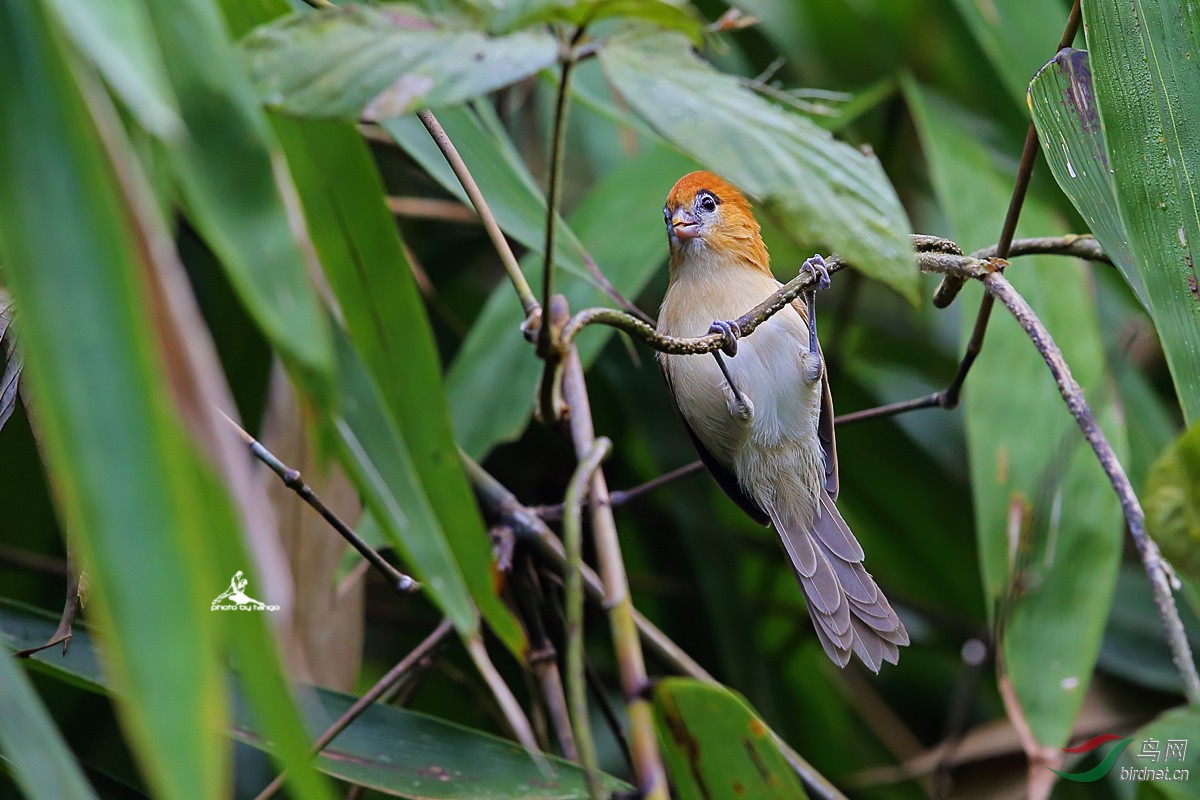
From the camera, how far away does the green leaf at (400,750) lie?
5.19 ft

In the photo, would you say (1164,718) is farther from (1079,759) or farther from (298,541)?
(298,541)

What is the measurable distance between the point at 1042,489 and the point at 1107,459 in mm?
774

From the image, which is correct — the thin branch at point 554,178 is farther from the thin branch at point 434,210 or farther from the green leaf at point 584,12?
the thin branch at point 434,210

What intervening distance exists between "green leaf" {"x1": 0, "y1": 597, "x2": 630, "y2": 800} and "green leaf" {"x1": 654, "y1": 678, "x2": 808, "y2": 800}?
397mm

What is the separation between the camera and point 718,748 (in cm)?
119

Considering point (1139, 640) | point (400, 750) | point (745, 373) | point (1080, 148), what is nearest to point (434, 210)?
point (745, 373)

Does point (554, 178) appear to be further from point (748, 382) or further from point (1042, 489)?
point (1042, 489)

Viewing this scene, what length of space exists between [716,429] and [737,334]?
69 cm

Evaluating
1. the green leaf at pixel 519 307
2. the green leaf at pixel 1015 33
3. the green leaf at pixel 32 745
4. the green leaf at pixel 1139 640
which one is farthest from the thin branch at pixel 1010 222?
the green leaf at pixel 1139 640

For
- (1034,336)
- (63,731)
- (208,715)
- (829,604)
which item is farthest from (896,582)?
(208,715)

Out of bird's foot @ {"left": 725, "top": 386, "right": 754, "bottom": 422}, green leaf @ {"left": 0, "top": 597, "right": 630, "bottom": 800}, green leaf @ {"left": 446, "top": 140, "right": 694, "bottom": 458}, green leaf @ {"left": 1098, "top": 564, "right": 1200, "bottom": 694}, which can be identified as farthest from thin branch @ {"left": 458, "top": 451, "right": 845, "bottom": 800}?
green leaf @ {"left": 1098, "top": 564, "right": 1200, "bottom": 694}

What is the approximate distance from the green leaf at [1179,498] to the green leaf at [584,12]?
512 millimetres

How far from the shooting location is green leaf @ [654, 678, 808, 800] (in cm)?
115

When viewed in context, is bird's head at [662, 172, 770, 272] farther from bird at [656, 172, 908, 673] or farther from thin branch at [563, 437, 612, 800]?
thin branch at [563, 437, 612, 800]
